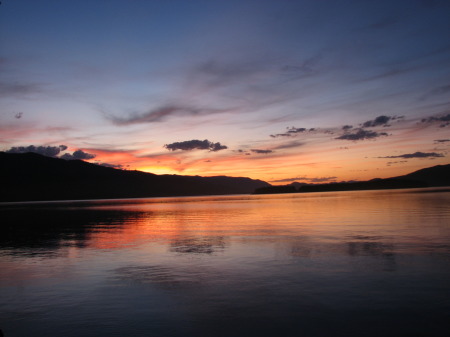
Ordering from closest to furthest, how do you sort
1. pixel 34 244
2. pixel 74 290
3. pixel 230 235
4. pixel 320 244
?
pixel 74 290 < pixel 320 244 < pixel 34 244 < pixel 230 235

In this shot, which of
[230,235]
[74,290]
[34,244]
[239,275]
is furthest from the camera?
[230,235]

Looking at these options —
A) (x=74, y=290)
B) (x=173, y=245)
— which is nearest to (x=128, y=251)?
(x=173, y=245)

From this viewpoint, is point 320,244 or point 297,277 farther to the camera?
point 320,244

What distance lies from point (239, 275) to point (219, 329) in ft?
22.2

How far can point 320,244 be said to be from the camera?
26.3 meters

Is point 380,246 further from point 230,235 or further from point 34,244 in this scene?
point 34,244

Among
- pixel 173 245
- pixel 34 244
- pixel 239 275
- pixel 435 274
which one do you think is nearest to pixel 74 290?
pixel 239 275

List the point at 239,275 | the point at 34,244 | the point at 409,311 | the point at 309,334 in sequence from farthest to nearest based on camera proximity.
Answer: the point at 34,244, the point at 239,275, the point at 409,311, the point at 309,334

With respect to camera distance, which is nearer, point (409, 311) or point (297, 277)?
point (409, 311)

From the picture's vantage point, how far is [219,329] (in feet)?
35.8

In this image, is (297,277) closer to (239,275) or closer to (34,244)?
(239,275)

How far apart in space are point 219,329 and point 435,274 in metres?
11.2

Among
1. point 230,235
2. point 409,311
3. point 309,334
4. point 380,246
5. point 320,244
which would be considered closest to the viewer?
point 309,334

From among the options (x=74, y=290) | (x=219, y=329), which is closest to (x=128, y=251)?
(x=74, y=290)
